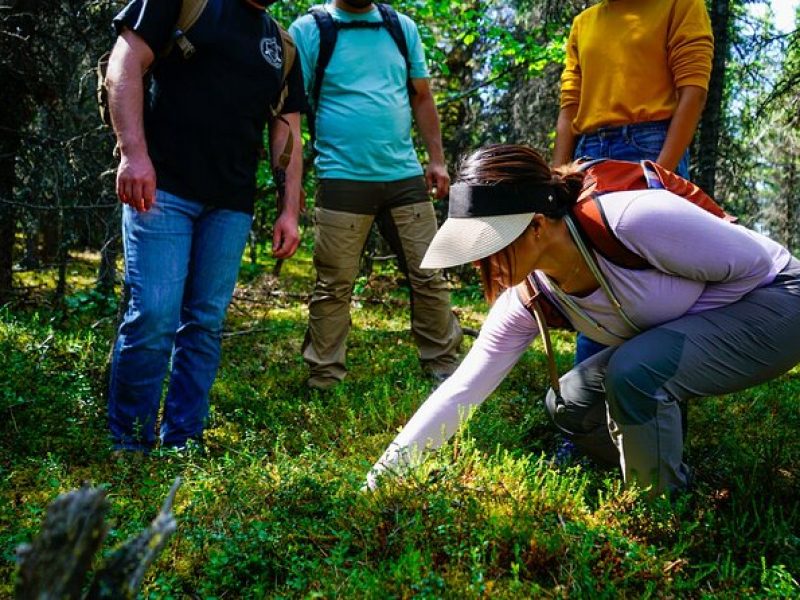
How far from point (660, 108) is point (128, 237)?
8.96 feet

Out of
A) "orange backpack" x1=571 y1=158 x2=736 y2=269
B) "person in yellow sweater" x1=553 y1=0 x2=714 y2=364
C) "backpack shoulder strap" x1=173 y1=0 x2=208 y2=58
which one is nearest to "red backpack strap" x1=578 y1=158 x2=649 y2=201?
"orange backpack" x1=571 y1=158 x2=736 y2=269

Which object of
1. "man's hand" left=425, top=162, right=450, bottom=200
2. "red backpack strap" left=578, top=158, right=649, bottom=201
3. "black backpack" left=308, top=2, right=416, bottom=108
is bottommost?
"man's hand" left=425, top=162, right=450, bottom=200

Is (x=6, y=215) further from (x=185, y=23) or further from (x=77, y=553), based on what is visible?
(x=77, y=553)

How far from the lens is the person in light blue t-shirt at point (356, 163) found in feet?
15.9

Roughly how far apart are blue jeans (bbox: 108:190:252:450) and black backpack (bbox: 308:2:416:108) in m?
1.51

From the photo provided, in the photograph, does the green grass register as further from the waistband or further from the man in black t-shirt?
the waistband

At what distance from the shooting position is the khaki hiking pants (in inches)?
193

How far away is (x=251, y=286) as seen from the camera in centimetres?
1009

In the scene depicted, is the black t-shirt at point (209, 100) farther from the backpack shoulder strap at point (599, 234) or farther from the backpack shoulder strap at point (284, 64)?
the backpack shoulder strap at point (599, 234)

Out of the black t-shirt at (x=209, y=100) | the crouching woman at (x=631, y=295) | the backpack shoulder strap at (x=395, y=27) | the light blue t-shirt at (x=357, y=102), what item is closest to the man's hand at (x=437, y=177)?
the light blue t-shirt at (x=357, y=102)

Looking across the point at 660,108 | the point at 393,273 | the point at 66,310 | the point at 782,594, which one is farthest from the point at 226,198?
the point at 393,273

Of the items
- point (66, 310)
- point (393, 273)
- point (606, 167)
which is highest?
point (606, 167)

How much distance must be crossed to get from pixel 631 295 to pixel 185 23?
2.34 meters

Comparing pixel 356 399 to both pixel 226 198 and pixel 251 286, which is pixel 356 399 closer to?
pixel 226 198
